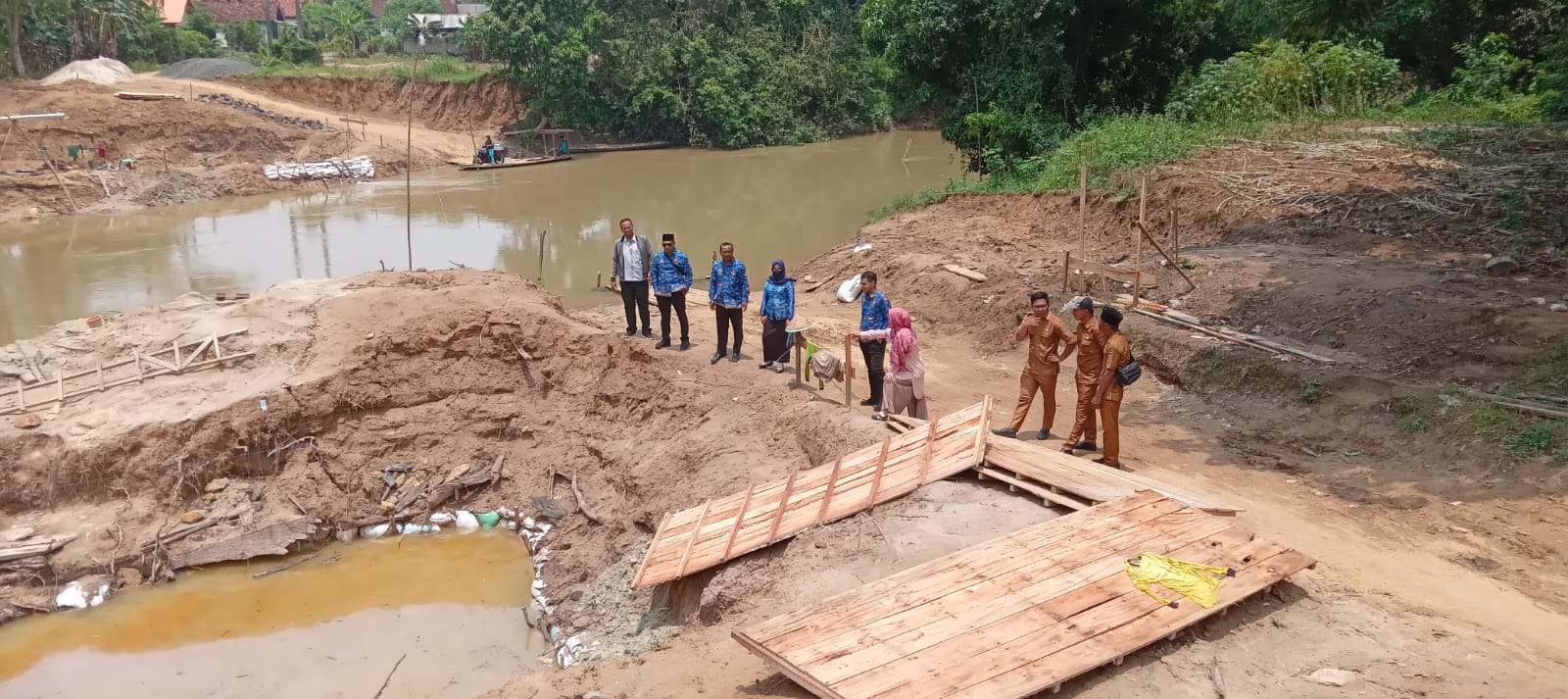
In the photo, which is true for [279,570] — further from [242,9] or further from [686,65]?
[242,9]

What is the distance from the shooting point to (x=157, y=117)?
27.8m

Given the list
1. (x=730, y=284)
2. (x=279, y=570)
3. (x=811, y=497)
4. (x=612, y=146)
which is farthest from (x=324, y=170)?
(x=811, y=497)

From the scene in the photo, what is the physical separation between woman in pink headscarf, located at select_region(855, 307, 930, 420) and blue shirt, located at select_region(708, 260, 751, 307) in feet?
6.55

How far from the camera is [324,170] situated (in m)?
28.4

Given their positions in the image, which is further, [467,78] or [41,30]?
[467,78]

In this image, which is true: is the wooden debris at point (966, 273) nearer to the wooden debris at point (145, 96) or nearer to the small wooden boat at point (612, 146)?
the small wooden boat at point (612, 146)

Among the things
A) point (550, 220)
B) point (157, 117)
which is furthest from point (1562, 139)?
point (157, 117)

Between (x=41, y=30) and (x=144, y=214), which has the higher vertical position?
(x=41, y=30)

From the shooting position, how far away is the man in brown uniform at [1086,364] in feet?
24.5

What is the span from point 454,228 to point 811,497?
1772 cm

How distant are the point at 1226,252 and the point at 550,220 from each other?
15913 mm

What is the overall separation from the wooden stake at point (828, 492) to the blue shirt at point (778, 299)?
8.48 feet

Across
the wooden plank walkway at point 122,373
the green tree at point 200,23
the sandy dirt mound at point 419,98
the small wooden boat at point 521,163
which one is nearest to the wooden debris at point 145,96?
the sandy dirt mound at point 419,98

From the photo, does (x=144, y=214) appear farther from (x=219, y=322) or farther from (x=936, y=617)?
(x=936, y=617)
